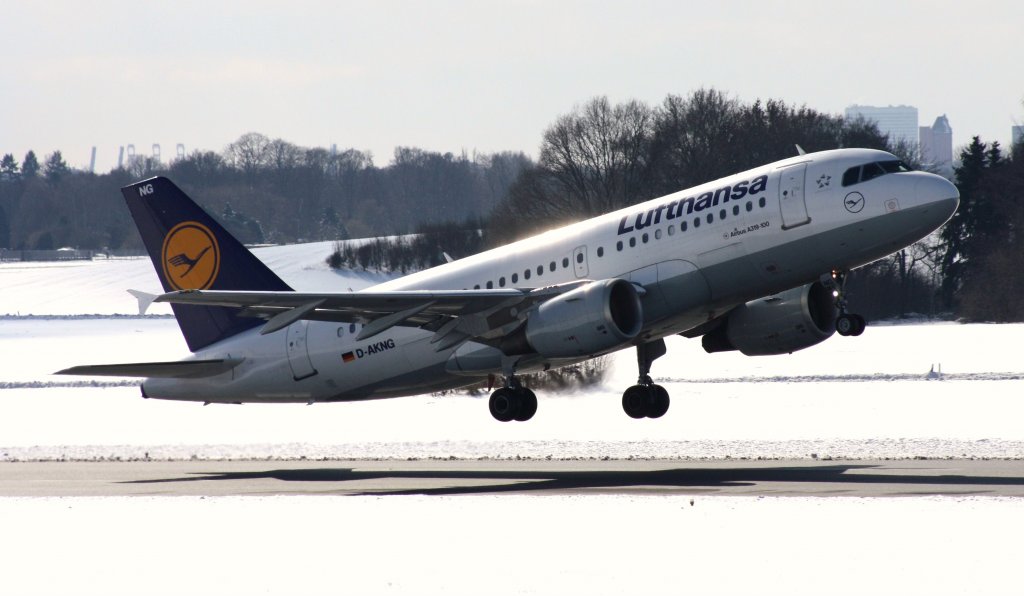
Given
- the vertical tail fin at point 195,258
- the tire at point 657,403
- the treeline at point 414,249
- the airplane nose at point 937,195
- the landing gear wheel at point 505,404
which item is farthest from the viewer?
the treeline at point 414,249

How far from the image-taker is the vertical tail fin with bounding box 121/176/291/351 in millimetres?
34906

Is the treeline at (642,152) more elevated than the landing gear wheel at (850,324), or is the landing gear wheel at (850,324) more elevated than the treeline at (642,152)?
the treeline at (642,152)

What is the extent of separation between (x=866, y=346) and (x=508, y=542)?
45641mm

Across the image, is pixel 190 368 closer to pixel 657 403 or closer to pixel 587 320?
pixel 657 403

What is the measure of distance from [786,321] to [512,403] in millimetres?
6219

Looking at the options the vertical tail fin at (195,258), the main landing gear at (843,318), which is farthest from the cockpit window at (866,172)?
the vertical tail fin at (195,258)

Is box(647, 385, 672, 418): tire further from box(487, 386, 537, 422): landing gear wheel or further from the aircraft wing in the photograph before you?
the aircraft wing

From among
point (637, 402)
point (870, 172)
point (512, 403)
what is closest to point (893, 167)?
point (870, 172)

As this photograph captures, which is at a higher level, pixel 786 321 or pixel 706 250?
pixel 706 250

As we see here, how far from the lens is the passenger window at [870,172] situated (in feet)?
89.7

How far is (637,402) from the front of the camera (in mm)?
31781

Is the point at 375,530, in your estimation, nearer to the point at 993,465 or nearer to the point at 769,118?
the point at 993,465

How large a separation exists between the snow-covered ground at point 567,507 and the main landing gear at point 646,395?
0.80 metres

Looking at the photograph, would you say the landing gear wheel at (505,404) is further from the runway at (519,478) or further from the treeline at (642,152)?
the treeline at (642,152)
